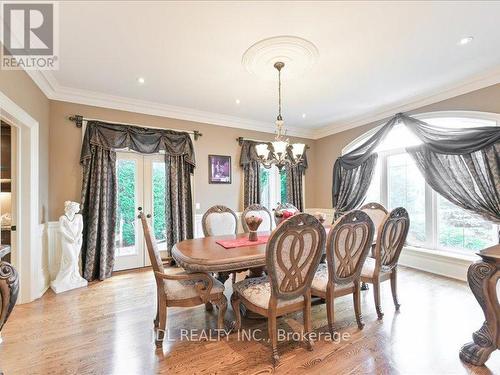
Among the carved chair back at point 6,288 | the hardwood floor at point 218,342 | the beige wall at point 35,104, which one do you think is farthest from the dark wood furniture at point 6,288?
the beige wall at point 35,104

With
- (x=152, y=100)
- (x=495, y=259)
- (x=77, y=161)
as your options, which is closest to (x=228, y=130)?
(x=152, y=100)

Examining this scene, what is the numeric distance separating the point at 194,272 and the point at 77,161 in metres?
2.81

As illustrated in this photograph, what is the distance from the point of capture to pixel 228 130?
188 inches

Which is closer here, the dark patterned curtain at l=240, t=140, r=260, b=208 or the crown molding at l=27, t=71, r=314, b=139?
the crown molding at l=27, t=71, r=314, b=139

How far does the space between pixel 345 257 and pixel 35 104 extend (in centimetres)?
382

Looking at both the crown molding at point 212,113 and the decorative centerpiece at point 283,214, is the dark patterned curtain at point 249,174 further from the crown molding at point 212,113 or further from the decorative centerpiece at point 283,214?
the decorative centerpiece at point 283,214

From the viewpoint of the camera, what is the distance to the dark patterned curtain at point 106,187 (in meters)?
3.53

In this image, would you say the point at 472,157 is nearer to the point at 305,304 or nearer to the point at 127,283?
the point at 305,304

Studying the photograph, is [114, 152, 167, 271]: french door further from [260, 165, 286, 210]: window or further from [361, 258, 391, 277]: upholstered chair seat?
[361, 258, 391, 277]: upholstered chair seat

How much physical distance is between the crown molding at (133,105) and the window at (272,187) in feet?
2.93

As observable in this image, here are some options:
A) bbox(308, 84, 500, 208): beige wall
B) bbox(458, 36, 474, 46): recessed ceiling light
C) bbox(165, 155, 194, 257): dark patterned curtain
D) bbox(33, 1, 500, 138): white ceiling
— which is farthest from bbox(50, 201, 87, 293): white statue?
bbox(458, 36, 474, 46): recessed ceiling light

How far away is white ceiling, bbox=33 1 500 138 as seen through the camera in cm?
200

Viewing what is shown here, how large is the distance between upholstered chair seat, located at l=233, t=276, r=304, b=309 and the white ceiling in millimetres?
2251

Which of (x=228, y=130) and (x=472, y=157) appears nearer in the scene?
(x=472, y=157)
